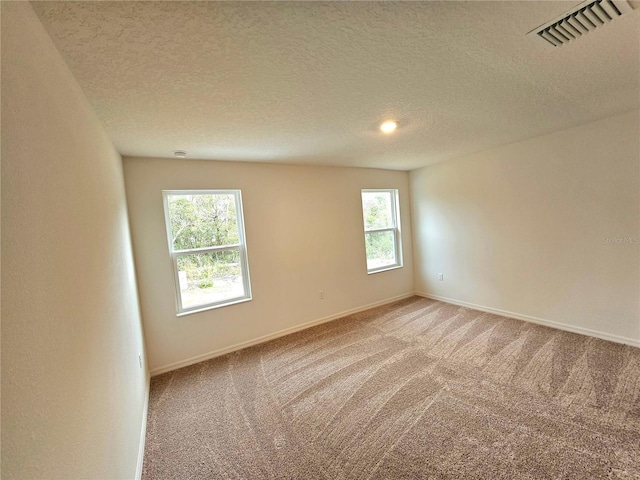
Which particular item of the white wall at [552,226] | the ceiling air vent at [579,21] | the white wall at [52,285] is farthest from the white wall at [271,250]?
the ceiling air vent at [579,21]

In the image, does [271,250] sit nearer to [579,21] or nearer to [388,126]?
[388,126]

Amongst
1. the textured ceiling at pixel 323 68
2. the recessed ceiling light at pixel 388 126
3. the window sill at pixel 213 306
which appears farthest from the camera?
the window sill at pixel 213 306

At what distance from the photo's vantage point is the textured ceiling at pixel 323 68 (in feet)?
3.57

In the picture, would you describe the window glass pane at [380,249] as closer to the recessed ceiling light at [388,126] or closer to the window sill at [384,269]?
the window sill at [384,269]

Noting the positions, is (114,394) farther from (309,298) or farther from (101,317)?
(309,298)

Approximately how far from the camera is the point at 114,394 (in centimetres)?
140

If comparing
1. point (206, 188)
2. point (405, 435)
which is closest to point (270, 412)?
point (405, 435)

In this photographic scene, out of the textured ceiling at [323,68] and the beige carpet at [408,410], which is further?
the beige carpet at [408,410]

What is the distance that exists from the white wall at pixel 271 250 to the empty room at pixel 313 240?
0.10 ft

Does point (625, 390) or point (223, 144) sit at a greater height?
point (223, 144)

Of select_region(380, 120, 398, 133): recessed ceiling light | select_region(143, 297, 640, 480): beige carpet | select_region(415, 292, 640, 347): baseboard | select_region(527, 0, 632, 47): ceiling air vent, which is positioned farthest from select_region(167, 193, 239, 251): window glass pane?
select_region(415, 292, 640, 347): baseboard

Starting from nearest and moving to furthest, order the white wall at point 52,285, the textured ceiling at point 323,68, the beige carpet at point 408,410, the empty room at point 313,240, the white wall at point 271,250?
the white wall at point 52,285
the empty room at point 313,240
the textured ceiling at point 323,68
the beige carpet at point 408,410
the white wall at point 271,250

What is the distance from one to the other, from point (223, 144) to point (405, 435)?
8.98ft

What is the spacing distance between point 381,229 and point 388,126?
237 cm
